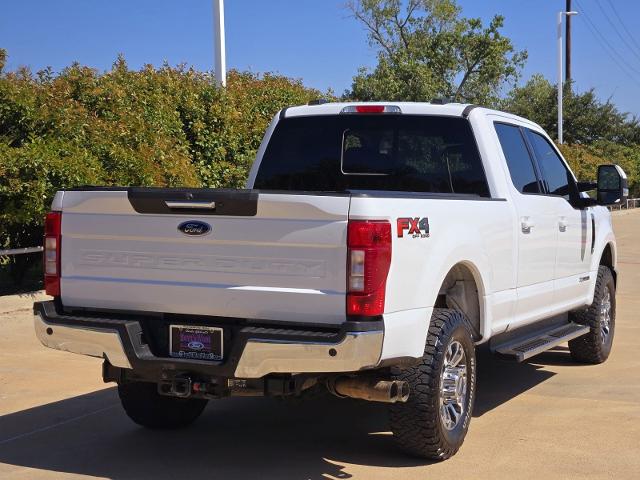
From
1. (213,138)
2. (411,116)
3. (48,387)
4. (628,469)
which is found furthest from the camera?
(213,138)

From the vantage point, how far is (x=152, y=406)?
6113 mm

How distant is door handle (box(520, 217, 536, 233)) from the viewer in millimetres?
6474

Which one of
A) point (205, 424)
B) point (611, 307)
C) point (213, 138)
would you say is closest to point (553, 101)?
point (213, 138)

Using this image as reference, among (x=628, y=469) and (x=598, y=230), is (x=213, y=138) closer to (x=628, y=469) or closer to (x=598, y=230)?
(x=598, y=230)

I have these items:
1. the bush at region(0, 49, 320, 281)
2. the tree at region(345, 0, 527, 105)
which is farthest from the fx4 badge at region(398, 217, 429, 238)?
the tree at region(345, 0, 527, 105)

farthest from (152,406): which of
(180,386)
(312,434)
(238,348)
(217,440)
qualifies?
(238,348)

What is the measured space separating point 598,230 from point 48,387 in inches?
188

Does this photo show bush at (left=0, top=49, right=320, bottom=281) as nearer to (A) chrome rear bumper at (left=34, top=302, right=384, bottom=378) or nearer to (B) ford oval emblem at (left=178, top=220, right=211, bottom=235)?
(A) chrome rear bumper at (left=34, top=302, right=384, bottom=378)

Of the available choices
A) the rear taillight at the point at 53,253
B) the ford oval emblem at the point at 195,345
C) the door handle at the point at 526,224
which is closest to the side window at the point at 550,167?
the door handle at the point at 526,224

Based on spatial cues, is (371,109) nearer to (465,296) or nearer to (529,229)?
(529,229)

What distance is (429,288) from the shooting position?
16.8 ft

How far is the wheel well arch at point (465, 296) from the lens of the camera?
5887mm

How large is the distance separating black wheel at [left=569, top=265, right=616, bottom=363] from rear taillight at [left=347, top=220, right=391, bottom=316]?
13.5 ft

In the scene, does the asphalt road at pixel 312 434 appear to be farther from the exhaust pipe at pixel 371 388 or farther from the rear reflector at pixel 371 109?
the rear reflector at pixel 371 109
